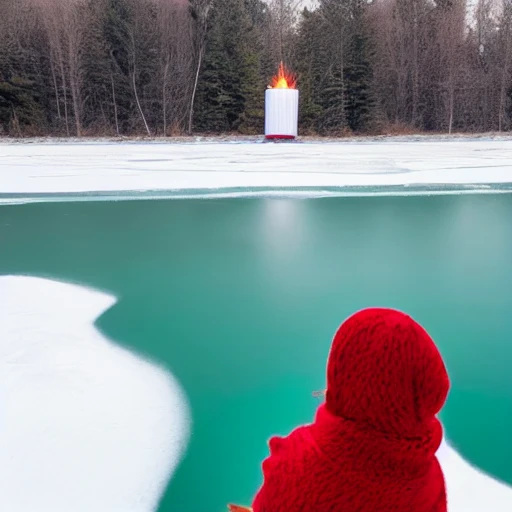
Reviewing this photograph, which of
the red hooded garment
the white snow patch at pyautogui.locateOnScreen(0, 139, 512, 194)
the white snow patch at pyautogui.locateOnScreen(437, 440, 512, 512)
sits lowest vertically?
the white snow patch at pyautogui.locateOnScreen(437, 440, 512, 512)

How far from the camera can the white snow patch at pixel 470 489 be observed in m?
0.71

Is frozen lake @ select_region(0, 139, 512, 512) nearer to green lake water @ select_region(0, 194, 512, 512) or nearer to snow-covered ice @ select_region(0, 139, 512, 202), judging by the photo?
green lake water @ select_region(0, 194, 512, 512)

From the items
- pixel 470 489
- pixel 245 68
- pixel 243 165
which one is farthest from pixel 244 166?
pixel 245 68

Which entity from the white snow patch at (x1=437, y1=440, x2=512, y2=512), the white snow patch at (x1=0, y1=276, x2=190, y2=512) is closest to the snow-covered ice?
the white snow patch at (x1=0, y1=276, x2=190, y2=512)

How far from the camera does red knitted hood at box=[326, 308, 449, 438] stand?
0.34 metres

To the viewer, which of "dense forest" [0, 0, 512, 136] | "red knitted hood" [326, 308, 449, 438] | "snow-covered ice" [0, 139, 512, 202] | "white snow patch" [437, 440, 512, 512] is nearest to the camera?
"red knitted hood" [326, 308, 449, 438]

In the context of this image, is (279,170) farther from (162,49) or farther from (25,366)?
(162,49)

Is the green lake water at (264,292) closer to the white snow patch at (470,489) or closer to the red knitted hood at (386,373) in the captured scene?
the white snow patch at (470,489)

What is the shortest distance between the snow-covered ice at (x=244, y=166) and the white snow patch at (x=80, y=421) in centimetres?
184

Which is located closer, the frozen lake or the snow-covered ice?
the frozen lake

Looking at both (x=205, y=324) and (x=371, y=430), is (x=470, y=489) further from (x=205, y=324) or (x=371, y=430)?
(x=205, y=324)

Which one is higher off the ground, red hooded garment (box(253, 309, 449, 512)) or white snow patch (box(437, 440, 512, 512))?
red hooded garment (box(253, 309, 449, 512))

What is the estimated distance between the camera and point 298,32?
7.23m

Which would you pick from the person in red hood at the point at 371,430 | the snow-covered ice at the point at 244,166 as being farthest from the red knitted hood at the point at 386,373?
the snow-covered ice at the point at 244,166
